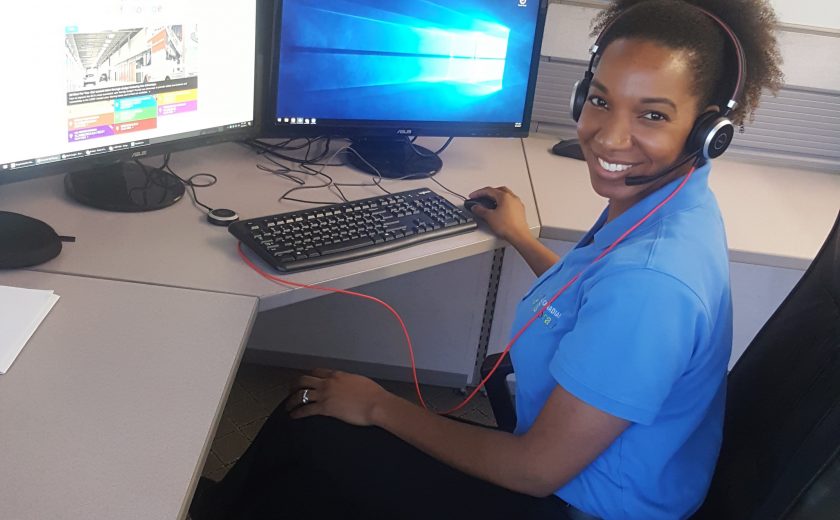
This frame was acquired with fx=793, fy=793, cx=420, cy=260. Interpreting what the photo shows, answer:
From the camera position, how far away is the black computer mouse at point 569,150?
1929 mm

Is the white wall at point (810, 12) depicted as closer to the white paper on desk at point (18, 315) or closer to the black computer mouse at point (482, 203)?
the black computer mouse at point (482, 203)

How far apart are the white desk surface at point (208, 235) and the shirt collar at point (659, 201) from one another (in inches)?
14.6

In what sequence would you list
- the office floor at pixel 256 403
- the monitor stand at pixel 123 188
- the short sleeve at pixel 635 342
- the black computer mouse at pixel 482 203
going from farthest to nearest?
1. the office floor at pixel 256 403
2. the black computer mouse at pixel 482 203
3. the monitor stand at pixel 123 188
4. the short sleeve at pixel 635 342

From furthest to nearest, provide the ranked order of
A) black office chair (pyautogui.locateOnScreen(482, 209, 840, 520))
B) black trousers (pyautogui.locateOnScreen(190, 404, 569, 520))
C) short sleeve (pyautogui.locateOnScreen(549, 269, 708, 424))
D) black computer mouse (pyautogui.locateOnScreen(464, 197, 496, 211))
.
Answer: black computer mouse (pyautogui.locateOnScreen(464, 197, 496, 211)), black trousers (pyautogui.locateOnScreen(190, 404, 569, 520)), short sleeve (pyautogui.locateOnScreen(549, 269, 708, 424)), black office chair (pyautogui.locateOnScreen(482, 209, 840, 520))

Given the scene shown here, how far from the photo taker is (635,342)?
894 millimetres

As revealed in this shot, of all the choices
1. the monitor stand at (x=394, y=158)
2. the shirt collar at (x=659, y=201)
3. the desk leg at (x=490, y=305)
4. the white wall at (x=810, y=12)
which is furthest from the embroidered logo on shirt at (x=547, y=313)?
the white wall at (x=810, y=12)

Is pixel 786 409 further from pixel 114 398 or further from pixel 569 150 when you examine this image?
pixel 569 150

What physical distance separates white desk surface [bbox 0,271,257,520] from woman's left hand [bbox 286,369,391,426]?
18cm

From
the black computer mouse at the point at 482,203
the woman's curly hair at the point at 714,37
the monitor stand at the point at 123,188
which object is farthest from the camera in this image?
the black computer mouse at the point at 482,203

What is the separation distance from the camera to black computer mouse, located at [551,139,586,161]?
193 cm

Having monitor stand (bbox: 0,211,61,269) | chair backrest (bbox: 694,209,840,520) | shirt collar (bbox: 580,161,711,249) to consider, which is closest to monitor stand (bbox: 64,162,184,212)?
monitor stand (bbox: 0,211,61,269)

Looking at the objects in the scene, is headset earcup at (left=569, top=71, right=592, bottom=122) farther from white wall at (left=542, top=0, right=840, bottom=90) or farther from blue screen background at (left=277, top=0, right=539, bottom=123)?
white wall at (left=542, top=0, right=840, bottom=90)

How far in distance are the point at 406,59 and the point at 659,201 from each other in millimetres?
783

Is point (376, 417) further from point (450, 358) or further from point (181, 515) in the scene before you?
point (450, 358)
